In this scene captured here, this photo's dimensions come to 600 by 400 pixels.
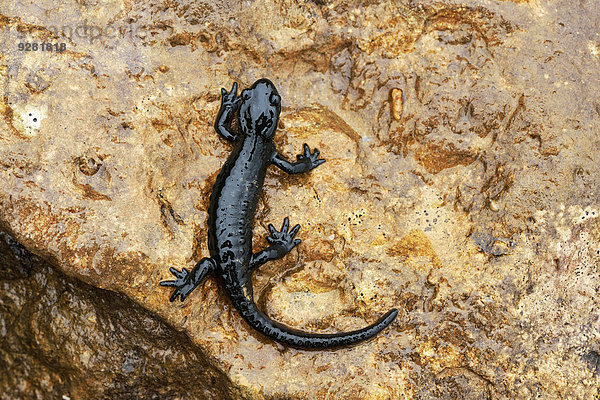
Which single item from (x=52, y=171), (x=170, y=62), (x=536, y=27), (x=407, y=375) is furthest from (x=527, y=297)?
(x=52, y=171)

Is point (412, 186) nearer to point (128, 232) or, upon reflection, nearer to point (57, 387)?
point (128, 232)

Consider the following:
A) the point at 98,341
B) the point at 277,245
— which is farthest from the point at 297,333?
the point at 98,341

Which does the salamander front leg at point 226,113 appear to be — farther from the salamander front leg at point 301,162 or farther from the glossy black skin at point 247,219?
the salamander front leg at point 301,162

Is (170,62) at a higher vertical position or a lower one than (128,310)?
higher

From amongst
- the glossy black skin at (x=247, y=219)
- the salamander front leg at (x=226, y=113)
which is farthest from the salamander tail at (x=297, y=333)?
the salamander front leg at (x=226, y=113)

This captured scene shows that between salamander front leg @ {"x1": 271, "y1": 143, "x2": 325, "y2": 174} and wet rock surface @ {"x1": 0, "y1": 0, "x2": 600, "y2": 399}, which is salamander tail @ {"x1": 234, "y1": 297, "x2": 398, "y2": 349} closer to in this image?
wet rock surface @ {"x1": 0, "y1": 0, "x2": 600, "y2": 399}

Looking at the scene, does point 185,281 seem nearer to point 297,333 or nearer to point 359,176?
point 297,333
